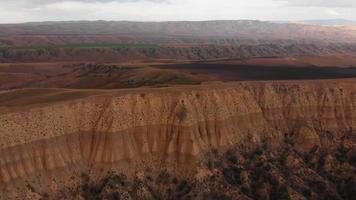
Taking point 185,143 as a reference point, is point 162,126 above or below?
above

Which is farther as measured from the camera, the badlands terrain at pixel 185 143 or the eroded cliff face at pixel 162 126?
the badlands terrain at pixel 185 143

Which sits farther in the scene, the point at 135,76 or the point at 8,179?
the point at 135,76

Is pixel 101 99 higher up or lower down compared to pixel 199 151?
higher up

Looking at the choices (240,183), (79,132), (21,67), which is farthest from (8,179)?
(21,67)

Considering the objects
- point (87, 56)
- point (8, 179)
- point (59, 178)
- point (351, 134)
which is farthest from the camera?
point (87, 56)

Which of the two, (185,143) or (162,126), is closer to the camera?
(185,143)

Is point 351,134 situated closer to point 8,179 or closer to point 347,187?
point 347,187

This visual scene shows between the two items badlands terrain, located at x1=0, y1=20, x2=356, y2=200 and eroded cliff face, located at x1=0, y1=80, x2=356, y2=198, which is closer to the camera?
eroded cliff face, located at x1=0, y1=80, x2=356, y2=198

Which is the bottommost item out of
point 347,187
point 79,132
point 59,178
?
point 347,187
